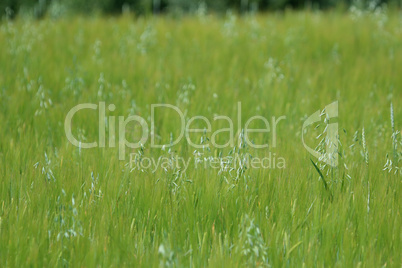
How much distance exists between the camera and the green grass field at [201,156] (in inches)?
86.5

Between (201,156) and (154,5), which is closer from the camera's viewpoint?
(201,156)

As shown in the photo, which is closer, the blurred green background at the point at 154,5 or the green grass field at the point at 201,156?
the green grass field at the point at 201,156

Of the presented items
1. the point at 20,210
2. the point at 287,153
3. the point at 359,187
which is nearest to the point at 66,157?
the point at 20,210

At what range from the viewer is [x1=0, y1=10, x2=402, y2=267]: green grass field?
7.21ft

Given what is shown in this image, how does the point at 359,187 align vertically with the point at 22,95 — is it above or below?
below

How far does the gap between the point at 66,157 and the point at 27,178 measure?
36 cm

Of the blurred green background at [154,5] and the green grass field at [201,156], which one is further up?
the blurred green background at [154,5]

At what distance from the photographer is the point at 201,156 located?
3051mm

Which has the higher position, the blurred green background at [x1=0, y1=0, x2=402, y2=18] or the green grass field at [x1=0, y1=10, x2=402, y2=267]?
the blurred green background at [x1=0, y1=0, x2=402, y2=18]

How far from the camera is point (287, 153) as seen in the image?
3.08 m

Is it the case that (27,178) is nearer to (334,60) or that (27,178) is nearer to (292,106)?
(292,106)

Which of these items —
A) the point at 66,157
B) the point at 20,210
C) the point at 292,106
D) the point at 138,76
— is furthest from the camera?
the point at 138,76

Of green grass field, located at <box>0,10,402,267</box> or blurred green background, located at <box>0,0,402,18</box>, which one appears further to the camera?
blurred green background, located at <box>0,0,402,18</box>

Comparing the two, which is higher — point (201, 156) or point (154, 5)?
point (154, 5)
